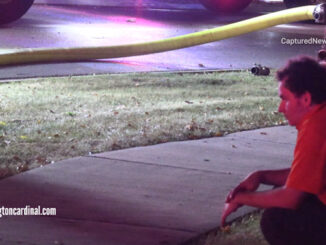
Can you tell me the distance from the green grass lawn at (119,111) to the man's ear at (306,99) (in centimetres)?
298

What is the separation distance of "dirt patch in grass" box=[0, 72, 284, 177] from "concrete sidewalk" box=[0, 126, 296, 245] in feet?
0.99

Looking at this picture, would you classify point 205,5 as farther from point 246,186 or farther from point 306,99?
point 306,99

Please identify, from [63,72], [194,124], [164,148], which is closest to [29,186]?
[164,148]

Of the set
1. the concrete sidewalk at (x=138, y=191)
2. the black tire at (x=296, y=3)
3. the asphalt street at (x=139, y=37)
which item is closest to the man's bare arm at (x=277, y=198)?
the concrete sidewalk at (x=138, y=191)

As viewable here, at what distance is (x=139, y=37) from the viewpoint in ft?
46.4

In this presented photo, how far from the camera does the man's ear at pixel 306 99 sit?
11.6 ft

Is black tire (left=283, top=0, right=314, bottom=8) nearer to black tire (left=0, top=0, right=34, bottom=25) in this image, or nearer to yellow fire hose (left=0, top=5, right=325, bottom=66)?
black tire (left=0, top=0, right=34, bottom=25)

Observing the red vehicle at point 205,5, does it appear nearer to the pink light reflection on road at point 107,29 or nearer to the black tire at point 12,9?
the black tire at point 12,9

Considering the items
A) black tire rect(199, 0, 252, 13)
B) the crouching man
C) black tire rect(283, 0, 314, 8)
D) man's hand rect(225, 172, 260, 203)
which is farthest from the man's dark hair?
black tire rect(199, 0, 252, 13)

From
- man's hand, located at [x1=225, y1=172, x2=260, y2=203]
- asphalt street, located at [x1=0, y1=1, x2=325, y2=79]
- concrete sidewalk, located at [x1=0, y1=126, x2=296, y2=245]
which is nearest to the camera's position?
man's hand, located at [x1=225, y1=172, x2=260, y2=203]

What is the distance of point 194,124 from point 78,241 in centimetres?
332

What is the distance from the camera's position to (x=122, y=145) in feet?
22.6

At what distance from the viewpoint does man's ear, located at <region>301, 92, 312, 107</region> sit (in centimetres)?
354

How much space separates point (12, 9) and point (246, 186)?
11808 millimetres
